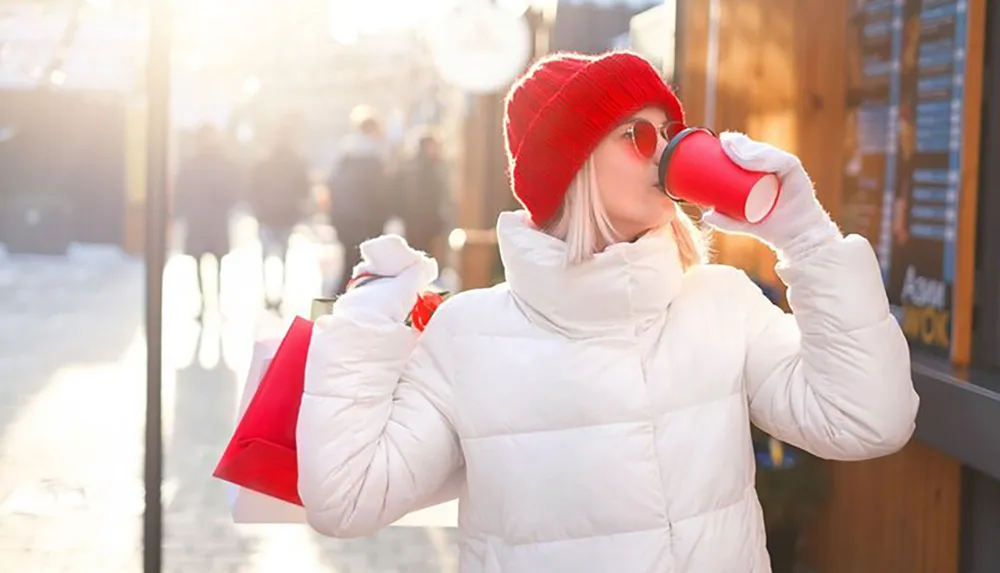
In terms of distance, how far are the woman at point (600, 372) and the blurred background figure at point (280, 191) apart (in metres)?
10.3

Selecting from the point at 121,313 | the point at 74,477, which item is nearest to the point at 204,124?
the point at 121,313

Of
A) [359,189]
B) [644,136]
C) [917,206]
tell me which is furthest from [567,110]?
[359,189]

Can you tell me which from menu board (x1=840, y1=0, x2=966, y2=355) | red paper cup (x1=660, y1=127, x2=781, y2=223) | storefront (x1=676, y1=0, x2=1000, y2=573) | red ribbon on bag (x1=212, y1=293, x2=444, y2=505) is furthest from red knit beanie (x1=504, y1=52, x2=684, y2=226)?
menu board (x1=840, y1=0, x2=966, y2=355)

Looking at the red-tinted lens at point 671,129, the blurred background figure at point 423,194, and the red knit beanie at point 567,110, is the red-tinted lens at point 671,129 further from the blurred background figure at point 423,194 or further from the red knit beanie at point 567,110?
the blurred background figure at point 423,194

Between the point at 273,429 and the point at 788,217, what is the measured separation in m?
0.92

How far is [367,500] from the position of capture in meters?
2.20

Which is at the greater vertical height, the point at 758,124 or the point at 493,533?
the point at 758,124

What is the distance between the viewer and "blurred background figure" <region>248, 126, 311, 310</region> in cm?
1263

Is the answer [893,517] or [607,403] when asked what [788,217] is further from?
[893,517]

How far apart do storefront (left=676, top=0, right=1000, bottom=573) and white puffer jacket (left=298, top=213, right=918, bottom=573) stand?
1.36 metres

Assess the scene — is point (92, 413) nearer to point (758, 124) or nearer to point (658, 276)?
point (758, 124)

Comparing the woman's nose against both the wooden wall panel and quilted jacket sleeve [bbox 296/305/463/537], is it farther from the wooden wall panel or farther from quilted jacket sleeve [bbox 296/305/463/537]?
the wooden wall panel

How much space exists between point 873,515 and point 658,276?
8.57 ft

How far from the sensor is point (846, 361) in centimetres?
206
